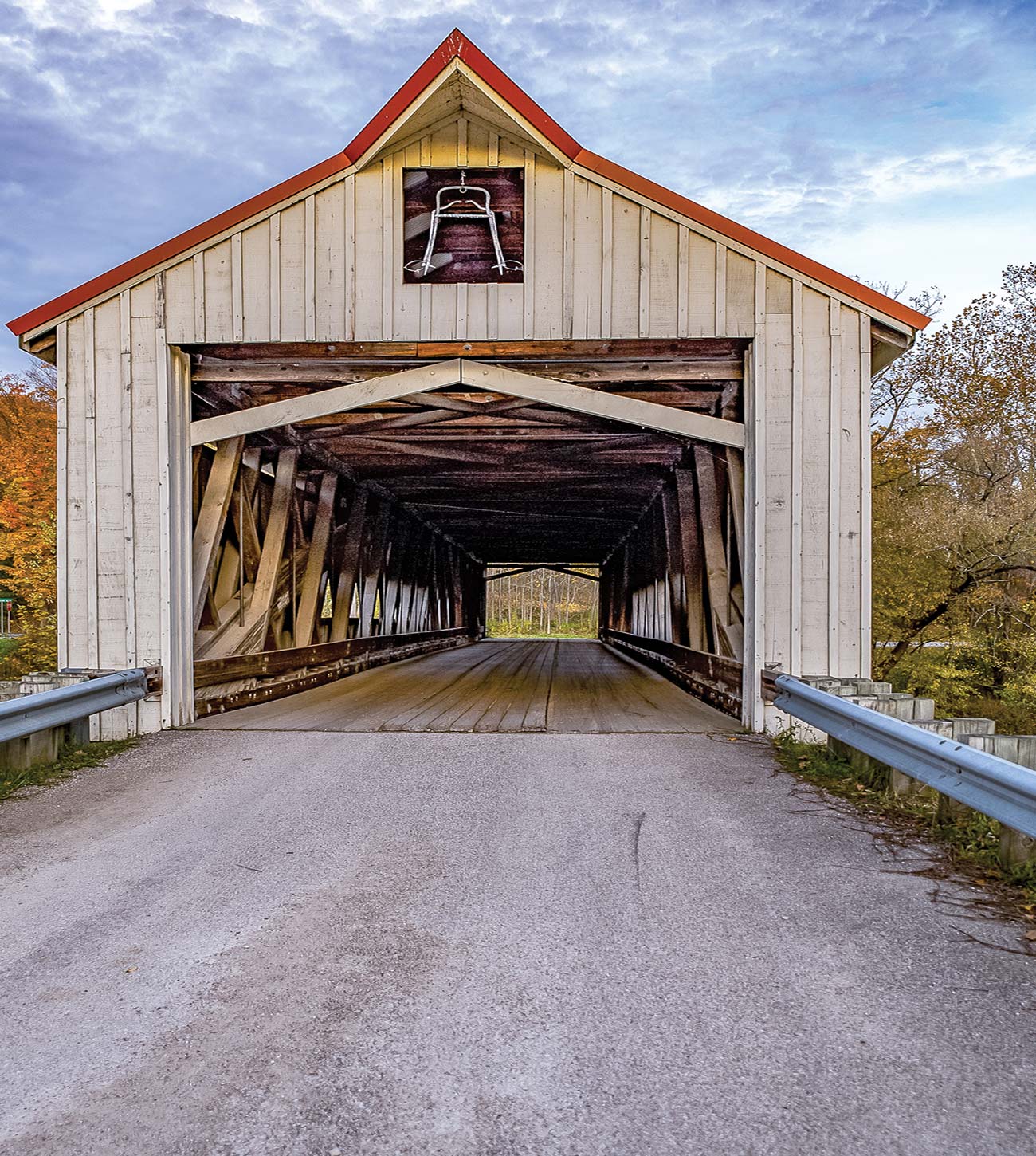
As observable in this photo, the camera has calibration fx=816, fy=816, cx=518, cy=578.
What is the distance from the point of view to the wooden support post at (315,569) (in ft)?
29.6

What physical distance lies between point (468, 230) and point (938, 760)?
4.52 meters

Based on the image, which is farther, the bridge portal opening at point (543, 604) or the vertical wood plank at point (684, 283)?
the bridge portal opening at point (543, 604)

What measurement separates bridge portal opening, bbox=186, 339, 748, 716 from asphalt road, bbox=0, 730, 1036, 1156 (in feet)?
10.8

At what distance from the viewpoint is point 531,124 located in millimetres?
5500

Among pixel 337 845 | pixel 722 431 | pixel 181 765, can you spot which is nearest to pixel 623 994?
pixel 337 845

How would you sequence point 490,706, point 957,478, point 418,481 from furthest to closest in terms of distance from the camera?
point 957,478 < point 418,481 < point 490,706

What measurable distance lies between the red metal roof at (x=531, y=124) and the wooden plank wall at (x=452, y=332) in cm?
10

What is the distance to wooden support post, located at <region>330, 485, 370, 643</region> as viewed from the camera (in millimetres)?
10461

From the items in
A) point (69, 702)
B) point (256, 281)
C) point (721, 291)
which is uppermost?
point (256, 281)

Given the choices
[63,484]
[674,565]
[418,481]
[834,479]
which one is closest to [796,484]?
[834,479]

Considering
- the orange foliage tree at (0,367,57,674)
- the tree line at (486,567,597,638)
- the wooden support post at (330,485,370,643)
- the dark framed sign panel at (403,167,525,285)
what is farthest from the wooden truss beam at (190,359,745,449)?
the tree line at (486,567,597,638)

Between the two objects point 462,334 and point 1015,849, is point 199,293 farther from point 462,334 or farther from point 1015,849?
point 1015,849

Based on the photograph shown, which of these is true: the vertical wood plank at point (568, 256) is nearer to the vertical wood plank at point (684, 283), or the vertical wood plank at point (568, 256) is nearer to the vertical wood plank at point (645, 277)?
the vertical wood plank at point (645, 277)

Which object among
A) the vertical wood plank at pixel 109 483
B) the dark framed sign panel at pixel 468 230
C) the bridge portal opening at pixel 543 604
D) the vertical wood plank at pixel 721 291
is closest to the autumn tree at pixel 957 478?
the vertical wood plank at pixel 721 291
